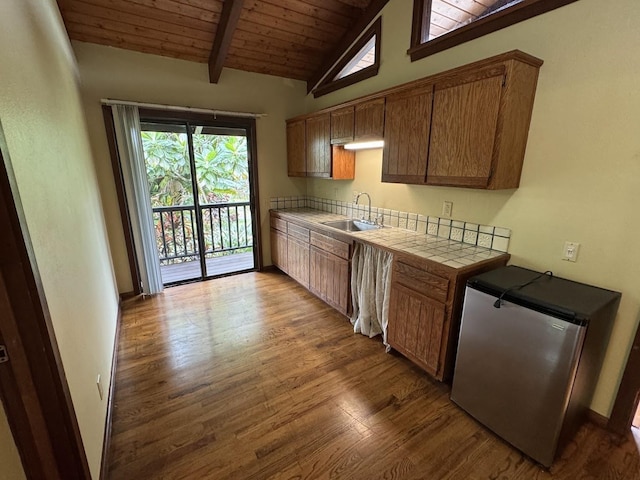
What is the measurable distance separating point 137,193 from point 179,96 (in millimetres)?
1224

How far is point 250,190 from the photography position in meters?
4.11

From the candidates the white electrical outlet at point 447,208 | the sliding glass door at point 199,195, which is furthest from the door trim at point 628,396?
the sliding glass door at point 199,195

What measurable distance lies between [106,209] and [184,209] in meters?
0.94

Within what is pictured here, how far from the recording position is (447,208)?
2.52 metres

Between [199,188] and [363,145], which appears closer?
[363,145]

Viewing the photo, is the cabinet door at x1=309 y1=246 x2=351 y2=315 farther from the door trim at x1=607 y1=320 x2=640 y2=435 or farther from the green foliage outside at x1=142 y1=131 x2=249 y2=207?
the door trim at x1=607 y1=320 x2=640 y2=435

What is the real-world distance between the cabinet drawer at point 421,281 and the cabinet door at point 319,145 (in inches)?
62.7

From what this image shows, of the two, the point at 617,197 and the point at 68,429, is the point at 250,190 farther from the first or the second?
the point at 617,197

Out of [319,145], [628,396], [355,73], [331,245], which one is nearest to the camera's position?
[628,396]

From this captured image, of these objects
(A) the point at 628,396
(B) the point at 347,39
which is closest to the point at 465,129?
(A) the point at 628,396

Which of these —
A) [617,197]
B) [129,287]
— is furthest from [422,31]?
[129,287]

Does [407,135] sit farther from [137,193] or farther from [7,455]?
[137,193]

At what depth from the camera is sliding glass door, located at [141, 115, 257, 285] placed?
362cm

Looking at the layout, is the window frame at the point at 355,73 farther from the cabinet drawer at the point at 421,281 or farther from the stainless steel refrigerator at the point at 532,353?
the stainless steel refrigerator at the point at 532,353
